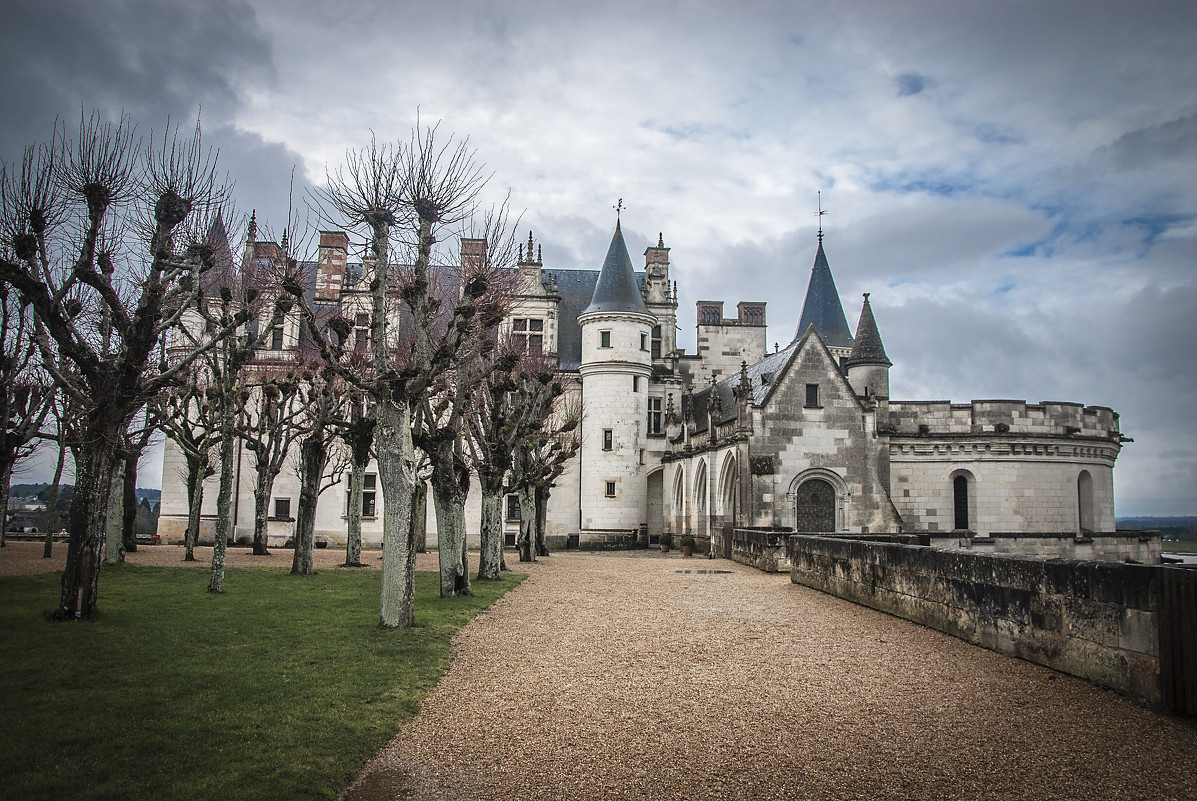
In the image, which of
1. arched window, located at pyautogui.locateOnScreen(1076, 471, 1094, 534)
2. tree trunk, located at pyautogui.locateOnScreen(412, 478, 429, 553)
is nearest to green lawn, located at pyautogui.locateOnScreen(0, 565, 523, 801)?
tree trunk, located at pyautogui.locateOnScreen(412, 478, 429, 553)

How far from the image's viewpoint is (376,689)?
7.36 meters

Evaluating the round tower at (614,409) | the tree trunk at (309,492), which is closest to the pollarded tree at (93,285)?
the tree trunk at (309,492)

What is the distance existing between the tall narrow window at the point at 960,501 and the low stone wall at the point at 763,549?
902cm

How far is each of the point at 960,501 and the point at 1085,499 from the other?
4.76m

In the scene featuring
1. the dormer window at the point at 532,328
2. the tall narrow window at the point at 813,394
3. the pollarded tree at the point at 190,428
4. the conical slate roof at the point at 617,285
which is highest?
the conical slate roof at the point at 617,285

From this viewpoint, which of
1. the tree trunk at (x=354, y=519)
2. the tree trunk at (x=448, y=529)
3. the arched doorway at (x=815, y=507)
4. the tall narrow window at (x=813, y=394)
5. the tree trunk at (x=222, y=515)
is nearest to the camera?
the tree trunk at (x=222, y=515)

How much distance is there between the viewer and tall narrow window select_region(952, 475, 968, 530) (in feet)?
94.9

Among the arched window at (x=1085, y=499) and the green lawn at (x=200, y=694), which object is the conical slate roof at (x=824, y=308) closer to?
the arched window at (x=1085, y=499)

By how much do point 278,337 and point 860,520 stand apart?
27.5m

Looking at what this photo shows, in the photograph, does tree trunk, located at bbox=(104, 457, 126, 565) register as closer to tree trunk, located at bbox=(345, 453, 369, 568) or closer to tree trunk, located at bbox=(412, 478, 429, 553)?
tree trunk, located at bbox=(345, 453, 369, 568)

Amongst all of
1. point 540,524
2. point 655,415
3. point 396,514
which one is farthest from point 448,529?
point 655,415

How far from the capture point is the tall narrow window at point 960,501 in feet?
94.9

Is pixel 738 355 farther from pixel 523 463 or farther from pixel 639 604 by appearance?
pixel 639 604

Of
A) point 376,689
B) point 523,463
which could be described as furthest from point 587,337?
point 376,689
